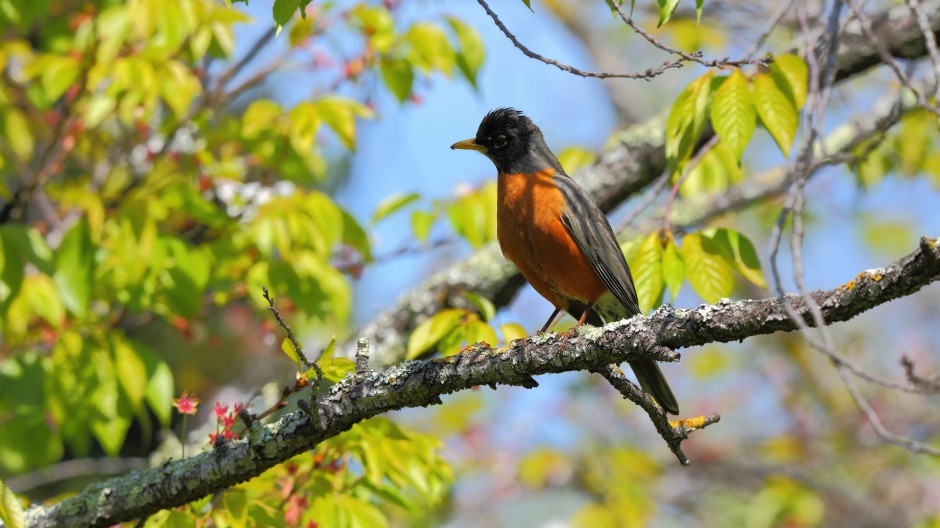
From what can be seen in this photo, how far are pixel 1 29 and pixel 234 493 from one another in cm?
280

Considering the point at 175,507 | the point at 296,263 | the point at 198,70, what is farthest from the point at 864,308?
the point at 198,70

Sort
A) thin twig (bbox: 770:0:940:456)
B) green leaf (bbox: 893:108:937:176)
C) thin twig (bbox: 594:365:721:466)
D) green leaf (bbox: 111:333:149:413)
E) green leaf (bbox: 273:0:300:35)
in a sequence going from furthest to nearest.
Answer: green leaf (bbox: 893:108:937:176), green leaf (bbox: 111:333:149:413), thin twig (bbox: 594:365:721:466), green leaf (bbox: 273:0:300:35), thin twig (bbox: 770:0:940:456)

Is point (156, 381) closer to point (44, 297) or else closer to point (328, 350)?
point (44, 297)

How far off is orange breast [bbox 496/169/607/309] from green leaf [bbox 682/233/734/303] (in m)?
0.66

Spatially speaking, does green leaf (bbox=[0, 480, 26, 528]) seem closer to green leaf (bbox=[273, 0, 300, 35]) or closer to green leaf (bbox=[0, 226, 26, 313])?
green leaf (bbox=[273, 0, 300, 35])

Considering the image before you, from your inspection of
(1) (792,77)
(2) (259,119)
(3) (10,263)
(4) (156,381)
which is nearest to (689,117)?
(1) (792,77)

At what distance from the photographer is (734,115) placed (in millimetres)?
3010

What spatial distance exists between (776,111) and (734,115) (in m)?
0.13

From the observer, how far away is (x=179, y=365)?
7812 millimetres

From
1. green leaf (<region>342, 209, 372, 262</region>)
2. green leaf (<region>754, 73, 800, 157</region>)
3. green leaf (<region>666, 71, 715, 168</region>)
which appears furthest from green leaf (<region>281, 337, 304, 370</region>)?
green leaf (<region>342, 209, 372, 262</region>)

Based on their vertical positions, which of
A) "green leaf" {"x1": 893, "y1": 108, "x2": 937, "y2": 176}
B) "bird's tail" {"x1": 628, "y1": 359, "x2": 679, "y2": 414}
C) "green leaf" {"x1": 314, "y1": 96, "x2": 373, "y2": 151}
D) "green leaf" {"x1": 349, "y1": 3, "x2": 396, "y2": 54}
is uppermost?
"green leaf" {"x1": 349, "y1": 3, "x2": 396, "y2": 54}

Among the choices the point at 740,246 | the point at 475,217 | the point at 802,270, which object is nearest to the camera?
the point at 802,270

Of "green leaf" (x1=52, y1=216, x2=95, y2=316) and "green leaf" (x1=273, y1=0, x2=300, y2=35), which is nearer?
"green leaf" (x1=273, y1=0, x2=300, y2=35)

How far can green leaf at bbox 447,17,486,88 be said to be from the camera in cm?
444
